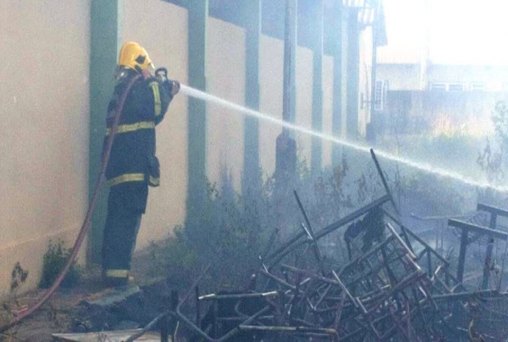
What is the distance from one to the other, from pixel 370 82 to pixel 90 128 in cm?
2178

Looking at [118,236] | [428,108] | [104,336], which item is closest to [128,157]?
[118,236]

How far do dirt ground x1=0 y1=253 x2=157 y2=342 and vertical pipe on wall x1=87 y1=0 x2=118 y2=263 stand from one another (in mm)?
362

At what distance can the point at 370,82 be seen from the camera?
29.5m

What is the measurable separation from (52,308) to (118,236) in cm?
129

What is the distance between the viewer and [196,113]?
11023mm

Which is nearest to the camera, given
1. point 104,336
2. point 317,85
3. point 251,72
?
point 104,336

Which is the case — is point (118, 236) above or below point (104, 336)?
above

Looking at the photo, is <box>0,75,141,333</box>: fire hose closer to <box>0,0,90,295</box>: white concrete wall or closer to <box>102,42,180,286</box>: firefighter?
<box>102,42,180,286</box>: firefighter

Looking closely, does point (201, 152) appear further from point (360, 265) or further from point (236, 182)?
point (360, 265)

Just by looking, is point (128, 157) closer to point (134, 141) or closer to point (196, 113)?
point (134, 141)

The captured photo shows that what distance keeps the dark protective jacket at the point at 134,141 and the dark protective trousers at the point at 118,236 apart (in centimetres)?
2

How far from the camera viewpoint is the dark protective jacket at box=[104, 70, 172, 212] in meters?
7.65

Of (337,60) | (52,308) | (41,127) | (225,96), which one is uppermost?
(337,60)

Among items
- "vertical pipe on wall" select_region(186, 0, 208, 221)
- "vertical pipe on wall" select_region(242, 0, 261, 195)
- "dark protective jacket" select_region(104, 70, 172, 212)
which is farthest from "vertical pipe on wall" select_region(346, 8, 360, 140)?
"dark protective jacket" select_region(104, 70, 172, 212)
